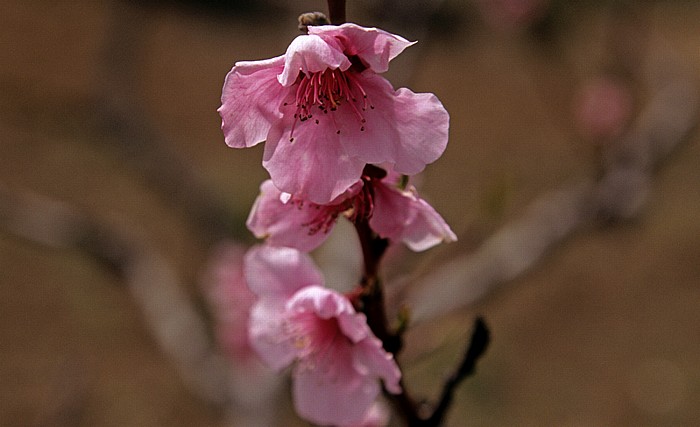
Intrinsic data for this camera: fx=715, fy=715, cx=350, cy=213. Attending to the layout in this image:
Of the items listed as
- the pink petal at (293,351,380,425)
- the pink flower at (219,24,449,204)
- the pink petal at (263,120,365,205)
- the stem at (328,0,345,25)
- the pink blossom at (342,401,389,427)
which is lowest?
the pink blossom at (342,401,389,427)

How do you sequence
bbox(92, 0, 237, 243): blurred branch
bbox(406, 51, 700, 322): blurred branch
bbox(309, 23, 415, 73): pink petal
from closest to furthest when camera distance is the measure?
bbox(309, 23, 415, 73): pink petal, bbox(406, 51, 700, 322): blurred branch, bbox(92, 0, 237, 243): blurred branch

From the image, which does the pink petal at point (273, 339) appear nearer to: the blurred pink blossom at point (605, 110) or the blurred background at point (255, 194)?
the blurred background at point (255, 194)

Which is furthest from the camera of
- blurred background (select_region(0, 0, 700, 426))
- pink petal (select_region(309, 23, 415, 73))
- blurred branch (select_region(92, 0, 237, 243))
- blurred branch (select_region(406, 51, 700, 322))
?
blurred branch (select_region(92, 0, 237, 243))

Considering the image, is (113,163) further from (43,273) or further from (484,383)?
(484,383)

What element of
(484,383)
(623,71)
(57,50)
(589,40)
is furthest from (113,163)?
(589,40)

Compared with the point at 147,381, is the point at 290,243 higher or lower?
higher

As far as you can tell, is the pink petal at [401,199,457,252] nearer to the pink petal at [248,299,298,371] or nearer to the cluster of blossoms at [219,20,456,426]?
the cluster of blossoms at [219,20,456,426]

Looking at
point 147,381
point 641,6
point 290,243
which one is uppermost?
point 290,243

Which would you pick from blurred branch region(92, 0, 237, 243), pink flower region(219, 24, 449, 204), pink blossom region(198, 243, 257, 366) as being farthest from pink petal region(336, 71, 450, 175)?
blurred branch region(92, 0, 237, 243)

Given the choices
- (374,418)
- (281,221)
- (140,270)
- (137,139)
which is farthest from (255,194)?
(281,221)
